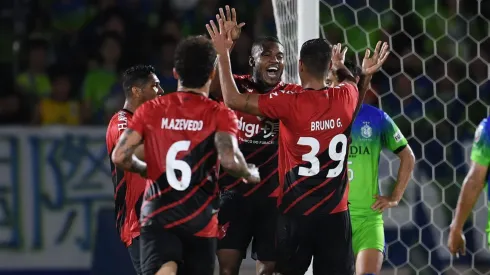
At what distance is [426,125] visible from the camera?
29.3ft

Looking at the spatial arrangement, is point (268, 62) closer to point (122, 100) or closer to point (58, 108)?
point (122, 100)

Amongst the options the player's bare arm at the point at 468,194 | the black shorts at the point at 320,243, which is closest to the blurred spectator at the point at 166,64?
the black shorts at the point at 320,243

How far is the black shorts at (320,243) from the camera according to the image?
18.7 feet

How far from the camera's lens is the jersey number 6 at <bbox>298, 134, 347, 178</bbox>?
5.66 metres

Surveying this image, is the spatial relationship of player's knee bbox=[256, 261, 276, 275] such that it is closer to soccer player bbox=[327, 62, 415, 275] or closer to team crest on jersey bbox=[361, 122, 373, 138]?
soccer player bbox=[327, 62, 415, 275]

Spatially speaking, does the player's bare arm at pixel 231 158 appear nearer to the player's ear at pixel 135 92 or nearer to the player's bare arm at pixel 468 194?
the player's bare arm at pixel 468 194

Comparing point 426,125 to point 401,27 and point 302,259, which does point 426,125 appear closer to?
point 401,27

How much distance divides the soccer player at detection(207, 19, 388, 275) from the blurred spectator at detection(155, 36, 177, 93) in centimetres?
409

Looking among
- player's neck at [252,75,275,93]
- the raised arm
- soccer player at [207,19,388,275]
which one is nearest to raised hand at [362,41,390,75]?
the raised arm

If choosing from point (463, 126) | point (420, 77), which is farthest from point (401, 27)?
point (463, 126)

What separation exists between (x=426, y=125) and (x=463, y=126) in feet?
1.03

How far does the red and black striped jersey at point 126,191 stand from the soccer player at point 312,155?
714 mm

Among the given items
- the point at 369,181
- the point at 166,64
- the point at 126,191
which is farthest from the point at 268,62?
the point at 166,64

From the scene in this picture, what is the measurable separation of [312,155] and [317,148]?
0.16 feet
